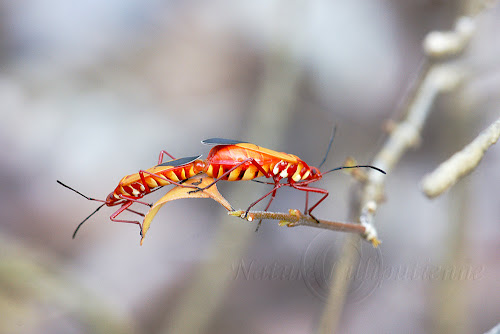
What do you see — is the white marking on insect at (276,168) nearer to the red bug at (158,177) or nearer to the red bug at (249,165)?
the red bug at (249,165)

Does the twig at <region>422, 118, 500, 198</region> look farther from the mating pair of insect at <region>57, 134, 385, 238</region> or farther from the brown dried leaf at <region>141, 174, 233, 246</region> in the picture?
the brown dried leaf at <region>141, 174, 233, 246</region>

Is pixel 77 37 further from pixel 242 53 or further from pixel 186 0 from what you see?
pixel 242 53

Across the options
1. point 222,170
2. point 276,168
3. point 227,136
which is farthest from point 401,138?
point 227,136

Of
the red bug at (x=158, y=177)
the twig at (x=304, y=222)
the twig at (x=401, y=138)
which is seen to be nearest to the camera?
the twig at (x=304, y=222)

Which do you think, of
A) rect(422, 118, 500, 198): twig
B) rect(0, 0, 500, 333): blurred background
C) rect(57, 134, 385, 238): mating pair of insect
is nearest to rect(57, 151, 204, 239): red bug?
rect(57, 134, 385, 238): mating pair of insect

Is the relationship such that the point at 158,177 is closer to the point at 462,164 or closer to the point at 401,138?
the point at 462,164

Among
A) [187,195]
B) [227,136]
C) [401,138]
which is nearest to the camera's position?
[187,195]

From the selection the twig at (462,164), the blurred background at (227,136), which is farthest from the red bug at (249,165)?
the blurred background at (227,136)
